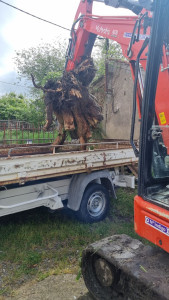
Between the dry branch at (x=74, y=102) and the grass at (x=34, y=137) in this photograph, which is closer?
the dry branch at (x=74, y=102)

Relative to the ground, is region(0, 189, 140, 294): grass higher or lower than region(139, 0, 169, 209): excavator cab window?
lower

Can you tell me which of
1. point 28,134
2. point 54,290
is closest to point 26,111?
point 28,134

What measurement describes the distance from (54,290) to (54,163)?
5.21 ft

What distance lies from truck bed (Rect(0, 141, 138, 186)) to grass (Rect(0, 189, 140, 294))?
3.17ft

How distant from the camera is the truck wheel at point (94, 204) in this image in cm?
390

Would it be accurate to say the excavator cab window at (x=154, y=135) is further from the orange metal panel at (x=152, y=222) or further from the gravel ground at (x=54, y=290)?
the gravel ground at (x=54, y=290)

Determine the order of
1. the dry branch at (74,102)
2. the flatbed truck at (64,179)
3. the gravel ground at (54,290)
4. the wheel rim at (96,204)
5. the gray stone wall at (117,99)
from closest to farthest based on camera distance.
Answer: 1. the gravel ground at (54,290)
2. the flatbed truck at (64,179)
3. the wheel rim at (96,204)
4. the dry branch at (74,102)
5. the gray stone wall at (117,99)

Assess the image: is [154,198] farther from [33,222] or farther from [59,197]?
[33,222]

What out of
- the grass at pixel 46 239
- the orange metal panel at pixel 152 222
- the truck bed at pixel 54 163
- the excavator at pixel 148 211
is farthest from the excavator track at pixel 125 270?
the truck bed at pixel 54 163

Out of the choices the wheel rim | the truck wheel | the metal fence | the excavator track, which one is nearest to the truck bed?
the truck wheel

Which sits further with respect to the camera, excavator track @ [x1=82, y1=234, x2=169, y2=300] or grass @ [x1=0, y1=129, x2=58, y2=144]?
grass @ [x1=0, y1=129, x2=58, y2=144]

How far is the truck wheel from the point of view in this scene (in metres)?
3.90

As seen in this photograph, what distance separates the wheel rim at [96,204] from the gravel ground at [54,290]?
1386mm

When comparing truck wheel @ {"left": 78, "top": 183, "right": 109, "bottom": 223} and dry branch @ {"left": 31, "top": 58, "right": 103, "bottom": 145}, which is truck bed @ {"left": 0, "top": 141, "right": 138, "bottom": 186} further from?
dry branch @ {"left": 31, "top": 58, "right": 103, "bottom": 145}
